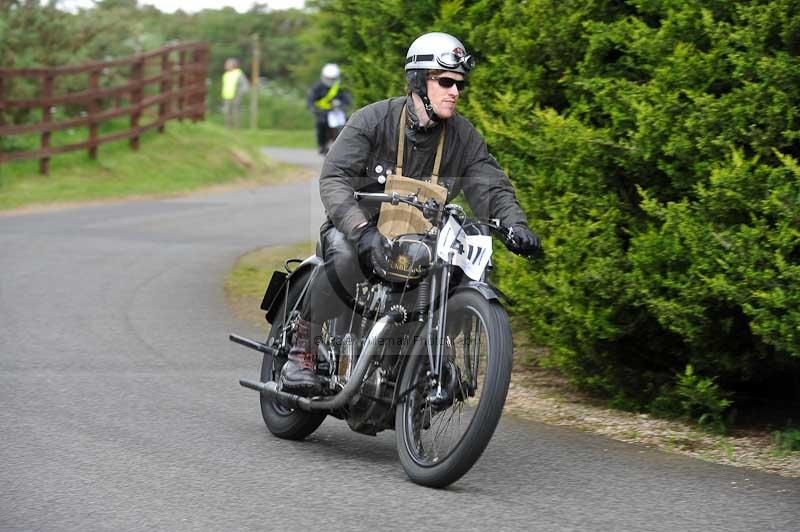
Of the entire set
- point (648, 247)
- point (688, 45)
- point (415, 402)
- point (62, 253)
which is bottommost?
point (62, 253)

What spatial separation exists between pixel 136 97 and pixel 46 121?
2.91 metres

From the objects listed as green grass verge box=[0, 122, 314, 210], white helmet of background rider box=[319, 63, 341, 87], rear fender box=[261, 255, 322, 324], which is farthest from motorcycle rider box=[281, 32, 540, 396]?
white helmet of background rider box=[319, 63, 341, 87]

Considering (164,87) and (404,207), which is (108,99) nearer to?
(164,87)

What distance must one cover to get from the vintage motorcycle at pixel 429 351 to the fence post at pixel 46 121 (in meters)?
15.3

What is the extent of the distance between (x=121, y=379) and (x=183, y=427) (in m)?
1.37

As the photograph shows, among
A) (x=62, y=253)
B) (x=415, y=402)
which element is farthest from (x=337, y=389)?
(x=62, y=253)

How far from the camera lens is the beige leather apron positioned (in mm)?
6195

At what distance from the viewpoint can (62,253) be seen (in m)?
13.9

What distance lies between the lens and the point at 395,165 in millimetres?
6301

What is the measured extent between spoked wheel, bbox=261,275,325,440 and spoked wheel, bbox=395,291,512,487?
0.81m

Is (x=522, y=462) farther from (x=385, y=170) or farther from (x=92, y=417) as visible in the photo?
(x=92, y=417)

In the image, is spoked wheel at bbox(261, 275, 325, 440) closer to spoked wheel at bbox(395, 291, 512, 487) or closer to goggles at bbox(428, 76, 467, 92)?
spoked wheel at bbox(395, 291, 512, 487)

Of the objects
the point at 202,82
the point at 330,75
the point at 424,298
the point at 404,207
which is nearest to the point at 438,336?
the point at 424,298

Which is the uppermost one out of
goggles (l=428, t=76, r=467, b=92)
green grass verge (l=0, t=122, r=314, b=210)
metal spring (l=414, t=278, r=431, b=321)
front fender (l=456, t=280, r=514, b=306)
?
goggles (l=428, t=76, r=467, b=92)
